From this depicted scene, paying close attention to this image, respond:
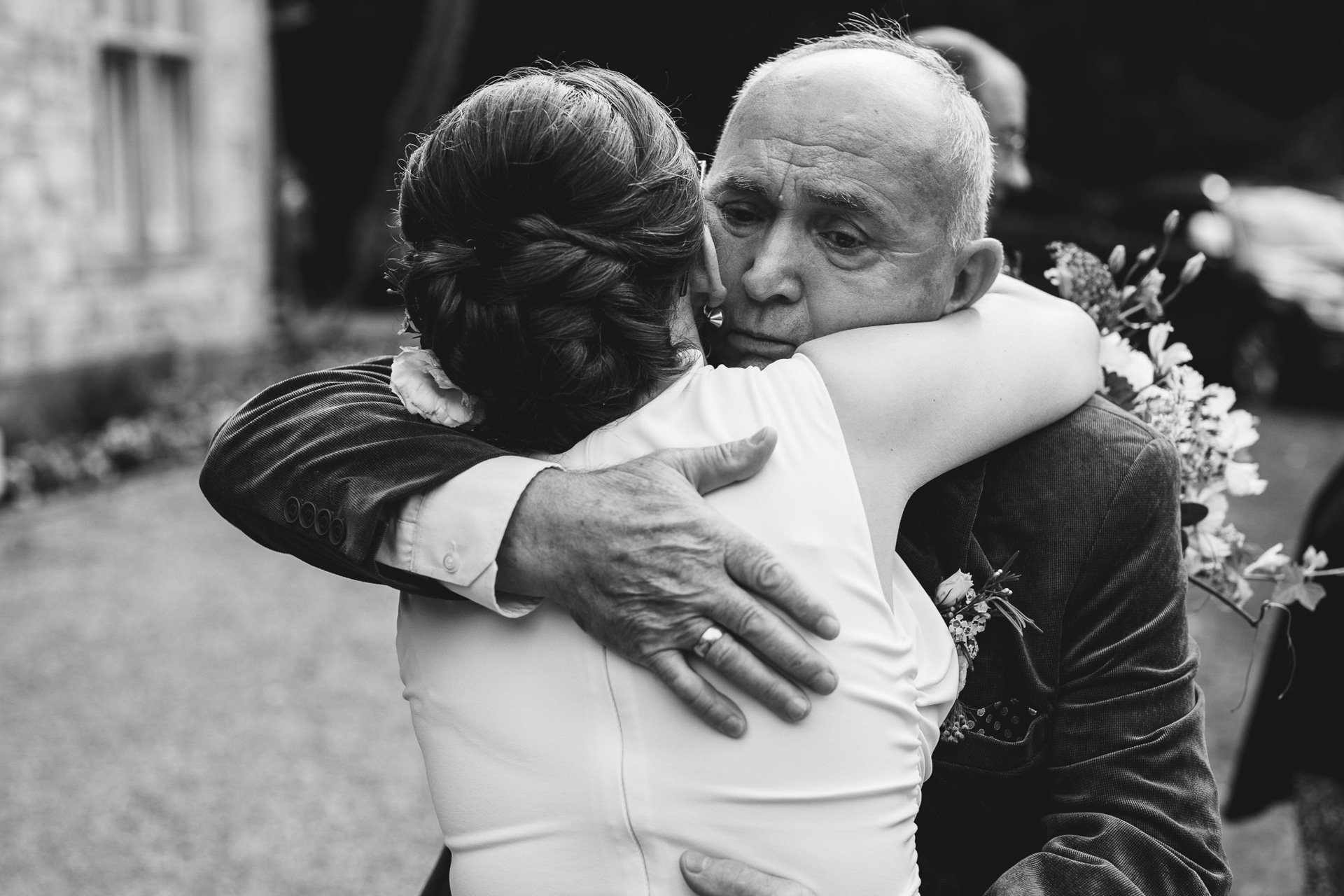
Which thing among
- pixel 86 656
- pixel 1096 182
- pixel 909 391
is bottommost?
pixel 1096 182

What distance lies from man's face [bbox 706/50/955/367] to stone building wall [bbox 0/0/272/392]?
748cm

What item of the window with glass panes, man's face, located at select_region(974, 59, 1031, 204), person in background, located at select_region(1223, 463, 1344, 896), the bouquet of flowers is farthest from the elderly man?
the window with glass panes

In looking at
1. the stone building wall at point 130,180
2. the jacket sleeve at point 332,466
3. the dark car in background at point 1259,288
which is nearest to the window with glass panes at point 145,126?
the stone building wall at point 130,180

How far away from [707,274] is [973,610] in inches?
21.1

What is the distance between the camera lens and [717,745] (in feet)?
4.50

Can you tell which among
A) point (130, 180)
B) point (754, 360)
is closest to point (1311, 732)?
point (754, 360)

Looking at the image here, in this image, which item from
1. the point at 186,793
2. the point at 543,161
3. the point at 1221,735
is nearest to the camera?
the point at 543,161

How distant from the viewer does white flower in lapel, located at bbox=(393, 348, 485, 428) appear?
1.55 m

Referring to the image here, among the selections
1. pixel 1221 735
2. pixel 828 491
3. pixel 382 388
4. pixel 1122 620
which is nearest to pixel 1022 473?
pixel 1122 620

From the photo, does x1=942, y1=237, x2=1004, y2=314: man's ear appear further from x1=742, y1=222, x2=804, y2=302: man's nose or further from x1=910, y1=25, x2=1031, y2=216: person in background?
x1=910, y1=25, x2=1031, y2=216: person in background

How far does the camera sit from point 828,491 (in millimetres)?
1379

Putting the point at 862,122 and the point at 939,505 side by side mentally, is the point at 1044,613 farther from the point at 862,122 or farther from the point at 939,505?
the point at 862,122

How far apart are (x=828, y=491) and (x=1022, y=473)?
0.39 m

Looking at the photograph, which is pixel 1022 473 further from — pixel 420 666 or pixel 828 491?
pixel 420 666
